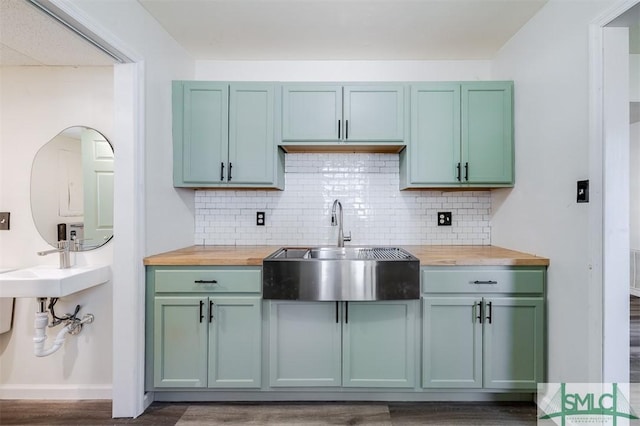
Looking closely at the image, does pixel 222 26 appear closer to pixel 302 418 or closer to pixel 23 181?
pixel 23 181

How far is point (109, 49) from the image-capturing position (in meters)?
1.70

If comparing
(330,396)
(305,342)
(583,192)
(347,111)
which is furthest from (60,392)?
(583,192)

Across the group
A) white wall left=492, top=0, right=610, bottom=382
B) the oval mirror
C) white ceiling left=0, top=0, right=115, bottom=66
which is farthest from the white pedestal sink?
white wall left=492, top=0, right=610, bottom=382

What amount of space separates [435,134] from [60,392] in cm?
310

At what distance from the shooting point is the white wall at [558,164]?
1.60m

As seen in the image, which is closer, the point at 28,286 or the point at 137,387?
the point at 28,286

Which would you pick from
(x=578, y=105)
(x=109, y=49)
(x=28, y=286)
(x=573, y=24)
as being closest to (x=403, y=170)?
(x=578, y=105)

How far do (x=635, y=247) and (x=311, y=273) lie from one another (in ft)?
15.1

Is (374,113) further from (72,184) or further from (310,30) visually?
(72,184)

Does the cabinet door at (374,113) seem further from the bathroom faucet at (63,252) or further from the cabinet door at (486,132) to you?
the bathroom faucet at (63,252)

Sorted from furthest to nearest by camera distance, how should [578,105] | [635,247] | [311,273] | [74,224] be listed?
[635,247]
[74,224]
[311,273]
[578,105]

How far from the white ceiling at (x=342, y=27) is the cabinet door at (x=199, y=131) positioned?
392 millimetres

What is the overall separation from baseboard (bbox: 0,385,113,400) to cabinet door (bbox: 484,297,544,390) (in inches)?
96.8

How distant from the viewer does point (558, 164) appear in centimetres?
179
